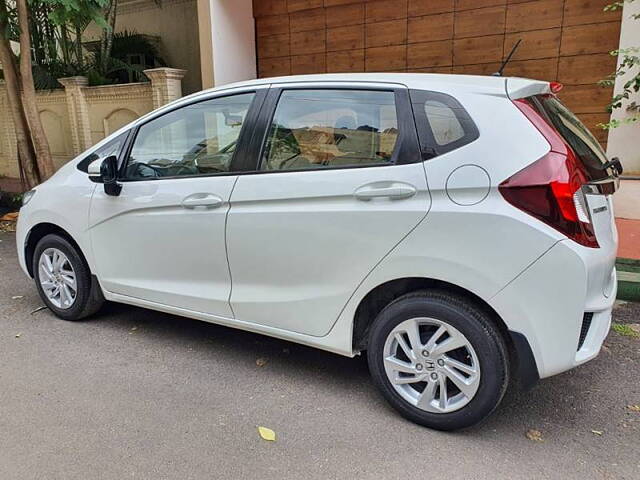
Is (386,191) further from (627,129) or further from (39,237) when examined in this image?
(627,129)

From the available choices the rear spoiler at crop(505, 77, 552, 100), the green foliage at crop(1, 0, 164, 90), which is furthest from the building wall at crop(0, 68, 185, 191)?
the rear spoiler at crop(505, 77, 552, 100)

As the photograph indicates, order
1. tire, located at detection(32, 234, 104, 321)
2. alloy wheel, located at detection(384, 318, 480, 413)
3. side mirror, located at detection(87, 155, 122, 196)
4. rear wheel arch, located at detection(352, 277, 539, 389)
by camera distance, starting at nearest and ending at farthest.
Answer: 1. rear wheel arch, located at detection(352, 277, 539, 389)
2. alloy wheel, located at detection(384, 318, 480, 413)
3. side mirror, located at detection(87, 155, 122, 196)
4. tire, located at detection(32, 234, 104, 321)

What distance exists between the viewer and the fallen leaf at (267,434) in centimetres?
277

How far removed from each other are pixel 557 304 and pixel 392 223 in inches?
33.8

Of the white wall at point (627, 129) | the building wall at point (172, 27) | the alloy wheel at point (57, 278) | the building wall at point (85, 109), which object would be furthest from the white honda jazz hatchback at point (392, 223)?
the building wall at point (172, 27)

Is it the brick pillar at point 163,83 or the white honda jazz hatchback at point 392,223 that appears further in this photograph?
the brick pillar at point 163,83

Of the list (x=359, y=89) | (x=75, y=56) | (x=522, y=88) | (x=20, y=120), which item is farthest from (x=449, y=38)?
(x=75, y=56)

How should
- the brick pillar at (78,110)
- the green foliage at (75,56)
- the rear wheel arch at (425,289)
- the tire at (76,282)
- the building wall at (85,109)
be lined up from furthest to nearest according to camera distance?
the green foliage at (75,56), the brick pillar at (78,110), the building wall at (85,109), the tire at (76,282), the rear wheel arch at (425,289)

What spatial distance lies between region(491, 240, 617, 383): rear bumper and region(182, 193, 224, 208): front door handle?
1.72 meters

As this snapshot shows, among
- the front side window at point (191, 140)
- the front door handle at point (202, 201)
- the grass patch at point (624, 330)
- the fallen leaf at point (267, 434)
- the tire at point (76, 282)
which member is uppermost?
the front side window at point (191, 140)

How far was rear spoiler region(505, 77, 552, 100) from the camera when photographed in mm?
2617

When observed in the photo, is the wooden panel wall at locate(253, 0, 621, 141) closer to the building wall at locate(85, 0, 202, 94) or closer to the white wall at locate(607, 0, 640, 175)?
the white wall at locate(607, 0, 640, 175)

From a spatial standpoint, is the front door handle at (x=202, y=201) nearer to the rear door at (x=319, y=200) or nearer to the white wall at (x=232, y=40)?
the rear door at (x=319, y=200)

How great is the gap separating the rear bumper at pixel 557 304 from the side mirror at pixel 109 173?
2656mm
